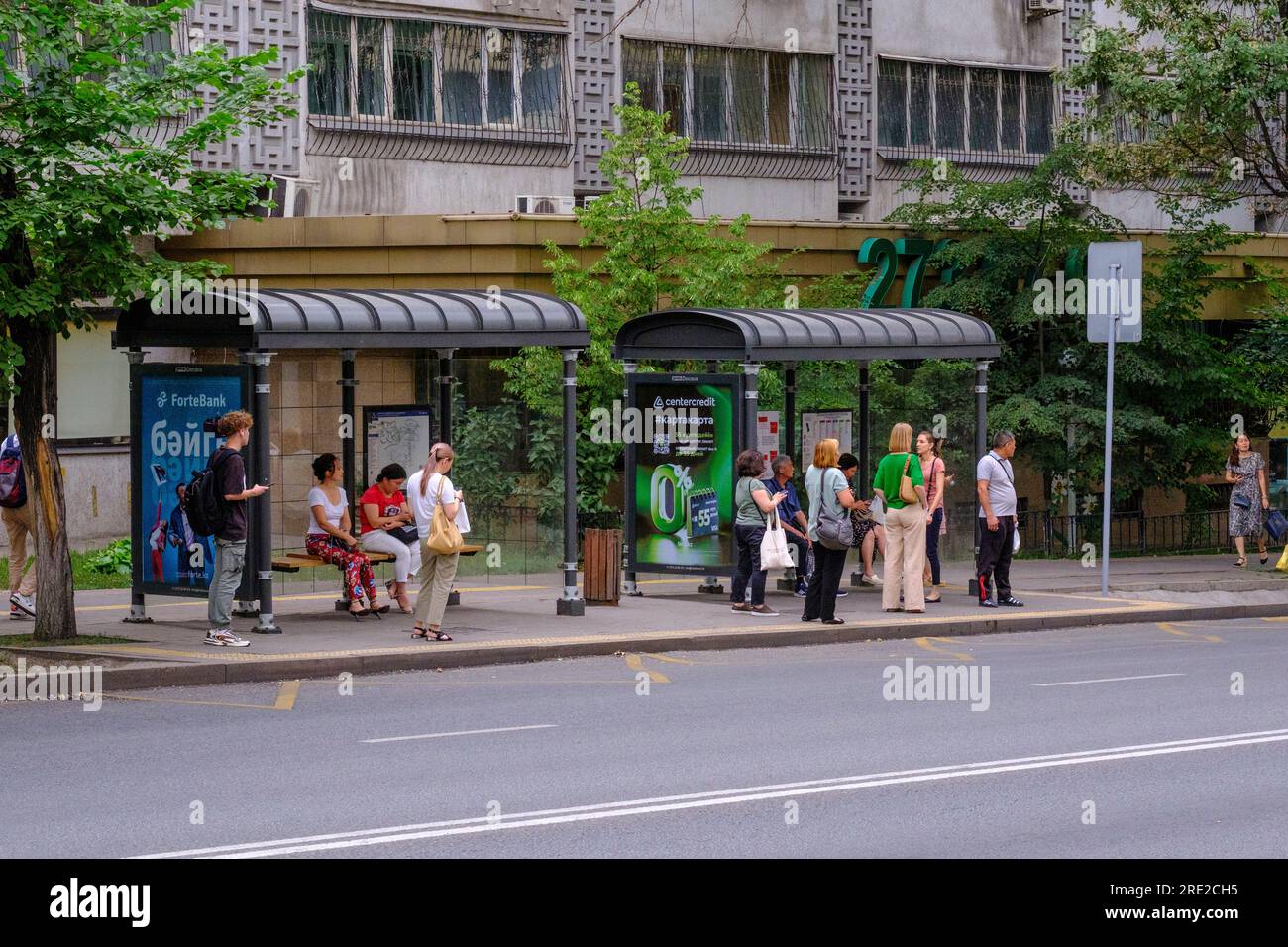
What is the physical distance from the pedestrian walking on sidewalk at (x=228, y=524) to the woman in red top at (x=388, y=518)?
2068mm

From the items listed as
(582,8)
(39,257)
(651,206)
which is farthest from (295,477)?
(582,8)

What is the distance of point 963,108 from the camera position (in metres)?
31.7

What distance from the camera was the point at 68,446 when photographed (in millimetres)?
24375

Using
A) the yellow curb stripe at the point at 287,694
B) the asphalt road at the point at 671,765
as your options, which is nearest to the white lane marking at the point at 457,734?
the asphalt road at the point at 671,765

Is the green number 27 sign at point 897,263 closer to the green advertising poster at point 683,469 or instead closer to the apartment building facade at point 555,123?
the apartment building facade at point 555,123

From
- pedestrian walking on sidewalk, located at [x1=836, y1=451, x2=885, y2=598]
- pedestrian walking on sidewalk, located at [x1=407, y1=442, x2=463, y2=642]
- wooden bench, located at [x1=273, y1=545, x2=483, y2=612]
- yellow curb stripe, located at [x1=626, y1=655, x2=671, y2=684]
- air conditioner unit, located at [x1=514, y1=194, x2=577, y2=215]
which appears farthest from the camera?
air conditioner unit, located at [x1=514, y1=194, x2=577, y2=215]

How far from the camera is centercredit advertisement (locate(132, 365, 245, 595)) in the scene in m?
16.0

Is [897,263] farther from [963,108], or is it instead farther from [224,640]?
[224,640]

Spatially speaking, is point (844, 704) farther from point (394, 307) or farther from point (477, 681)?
point (394, 307)

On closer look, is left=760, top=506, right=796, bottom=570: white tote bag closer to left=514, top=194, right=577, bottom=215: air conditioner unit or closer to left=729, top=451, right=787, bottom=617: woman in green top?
left=729, top=451, right=787, bottom=617: woman in green top

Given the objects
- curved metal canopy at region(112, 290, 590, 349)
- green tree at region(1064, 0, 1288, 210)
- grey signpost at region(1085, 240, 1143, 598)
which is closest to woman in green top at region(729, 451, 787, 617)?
curved metal canopy at region(112, 290, 590, 349)

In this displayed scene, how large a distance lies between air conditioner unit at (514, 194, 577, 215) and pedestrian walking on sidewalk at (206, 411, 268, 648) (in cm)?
1116

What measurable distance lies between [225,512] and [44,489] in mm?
1432

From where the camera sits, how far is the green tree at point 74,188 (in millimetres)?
13898
